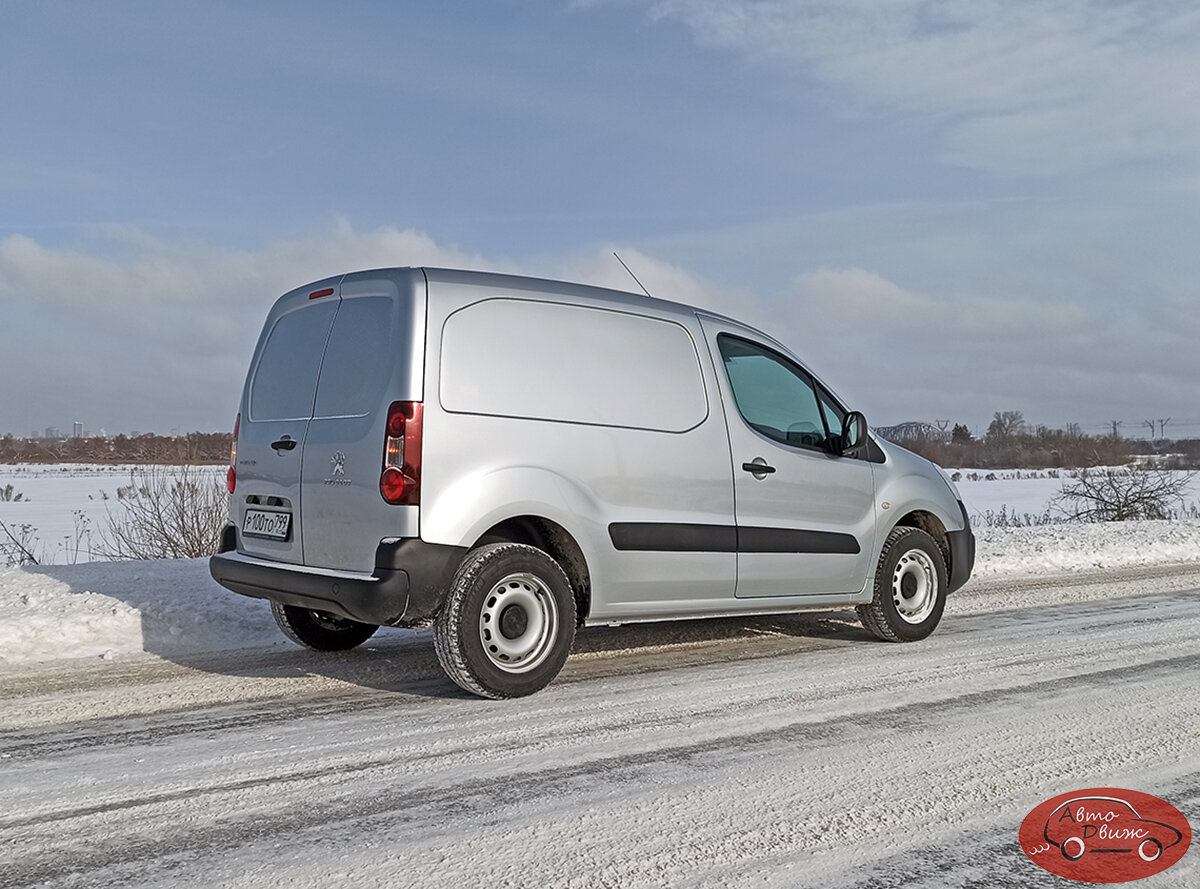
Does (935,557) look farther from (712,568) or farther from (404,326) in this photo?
(404,326)

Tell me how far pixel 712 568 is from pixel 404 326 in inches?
88.3

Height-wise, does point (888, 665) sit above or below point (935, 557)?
below

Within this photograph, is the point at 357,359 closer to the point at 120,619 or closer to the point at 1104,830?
the point at 120,619

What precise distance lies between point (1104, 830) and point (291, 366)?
14.5ft

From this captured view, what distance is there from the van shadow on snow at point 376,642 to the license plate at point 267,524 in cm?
80

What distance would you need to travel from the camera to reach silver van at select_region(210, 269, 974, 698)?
486 cm

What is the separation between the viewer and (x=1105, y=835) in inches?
127

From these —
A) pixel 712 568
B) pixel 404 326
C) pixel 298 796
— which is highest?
pixel 404 326

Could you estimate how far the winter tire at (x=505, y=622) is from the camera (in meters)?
4.89

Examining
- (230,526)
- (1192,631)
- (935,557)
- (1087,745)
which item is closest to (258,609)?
(230,526)

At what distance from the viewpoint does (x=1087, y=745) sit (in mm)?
4156

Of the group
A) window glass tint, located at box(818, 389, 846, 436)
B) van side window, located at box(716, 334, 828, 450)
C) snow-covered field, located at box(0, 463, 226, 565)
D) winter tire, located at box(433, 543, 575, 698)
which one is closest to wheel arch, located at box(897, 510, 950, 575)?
window glass tint, located at box(818, 389, 846, 436)

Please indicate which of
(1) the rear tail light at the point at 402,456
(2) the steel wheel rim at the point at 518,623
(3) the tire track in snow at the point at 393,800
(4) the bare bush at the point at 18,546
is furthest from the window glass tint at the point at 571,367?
(4) the bare bush at the point at 18,546

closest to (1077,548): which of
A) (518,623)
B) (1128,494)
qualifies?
(1128,494)
